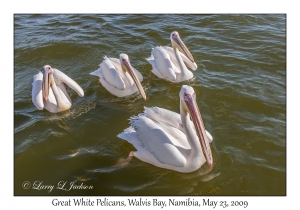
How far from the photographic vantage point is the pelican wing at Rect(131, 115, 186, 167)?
466 centimetres

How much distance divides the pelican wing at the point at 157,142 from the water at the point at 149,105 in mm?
450

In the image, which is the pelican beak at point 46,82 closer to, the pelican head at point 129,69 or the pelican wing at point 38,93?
the pelican wing at point 38,93

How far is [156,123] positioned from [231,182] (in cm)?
155

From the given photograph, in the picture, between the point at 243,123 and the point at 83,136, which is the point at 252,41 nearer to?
the point at 243,123

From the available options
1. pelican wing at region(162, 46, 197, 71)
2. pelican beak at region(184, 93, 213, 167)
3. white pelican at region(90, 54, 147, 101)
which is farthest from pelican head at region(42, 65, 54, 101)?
pelican beak at region(184, 93, 213, 167)

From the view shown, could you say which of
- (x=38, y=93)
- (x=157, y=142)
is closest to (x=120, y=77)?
(x=38, y=93)

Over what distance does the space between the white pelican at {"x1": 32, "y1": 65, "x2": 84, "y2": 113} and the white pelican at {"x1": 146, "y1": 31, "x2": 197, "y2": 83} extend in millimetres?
2152

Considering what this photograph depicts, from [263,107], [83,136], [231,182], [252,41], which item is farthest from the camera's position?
[252,41]

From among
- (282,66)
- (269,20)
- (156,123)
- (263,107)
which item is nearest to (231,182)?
(156,123)

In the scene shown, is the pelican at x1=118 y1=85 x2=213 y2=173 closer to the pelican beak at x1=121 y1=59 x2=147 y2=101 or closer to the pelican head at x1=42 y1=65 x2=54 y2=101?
the pelican beak at x1=121 y1=59 x2=147 y2=101

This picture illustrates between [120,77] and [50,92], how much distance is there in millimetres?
1577

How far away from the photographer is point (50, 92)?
663 centimetres

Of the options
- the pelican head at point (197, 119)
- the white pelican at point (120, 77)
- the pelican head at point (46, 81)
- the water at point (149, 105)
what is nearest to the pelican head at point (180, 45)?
the water at point (149, 105)

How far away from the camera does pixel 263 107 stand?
6.60 meters
